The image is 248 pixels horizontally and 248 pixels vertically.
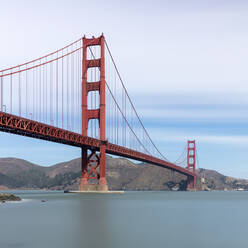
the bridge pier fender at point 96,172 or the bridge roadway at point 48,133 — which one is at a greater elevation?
the bridge roadway at point 48,133

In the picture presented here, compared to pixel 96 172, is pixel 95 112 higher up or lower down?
higher up

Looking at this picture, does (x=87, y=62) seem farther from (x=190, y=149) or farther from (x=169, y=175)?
(x=169, y=175)

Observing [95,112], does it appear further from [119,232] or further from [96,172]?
[119,232]

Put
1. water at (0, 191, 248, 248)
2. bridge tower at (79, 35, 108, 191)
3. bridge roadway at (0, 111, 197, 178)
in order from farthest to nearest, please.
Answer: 1. bridge tower at (79, 35, 108, 191)
2. bridge roadway at (0, 111, 197, 178)
3. water at (0, 191, 248, 248)

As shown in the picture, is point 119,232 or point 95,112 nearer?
point 119,232

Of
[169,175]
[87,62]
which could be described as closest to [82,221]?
[87,62]

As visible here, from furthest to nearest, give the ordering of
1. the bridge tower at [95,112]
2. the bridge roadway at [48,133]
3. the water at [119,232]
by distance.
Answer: the bridge tower at [95,112] → the bridge roadway at [48,133] → the water at [119,232]

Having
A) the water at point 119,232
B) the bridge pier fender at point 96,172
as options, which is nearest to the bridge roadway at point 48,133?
the bridge pier fender at point 96,172

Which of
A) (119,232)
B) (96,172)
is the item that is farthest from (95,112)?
(119,232)

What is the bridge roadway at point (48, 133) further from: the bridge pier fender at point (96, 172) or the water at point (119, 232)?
the water at point (119, 232)

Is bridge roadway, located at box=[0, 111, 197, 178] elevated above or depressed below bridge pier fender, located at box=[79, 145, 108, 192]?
above

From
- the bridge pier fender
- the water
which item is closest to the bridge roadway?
the bridge pier fender

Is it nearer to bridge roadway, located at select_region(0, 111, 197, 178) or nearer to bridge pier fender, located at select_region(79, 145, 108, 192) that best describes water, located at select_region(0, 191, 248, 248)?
bridge roadway, located at select_region(0, 111, 197, 178)
